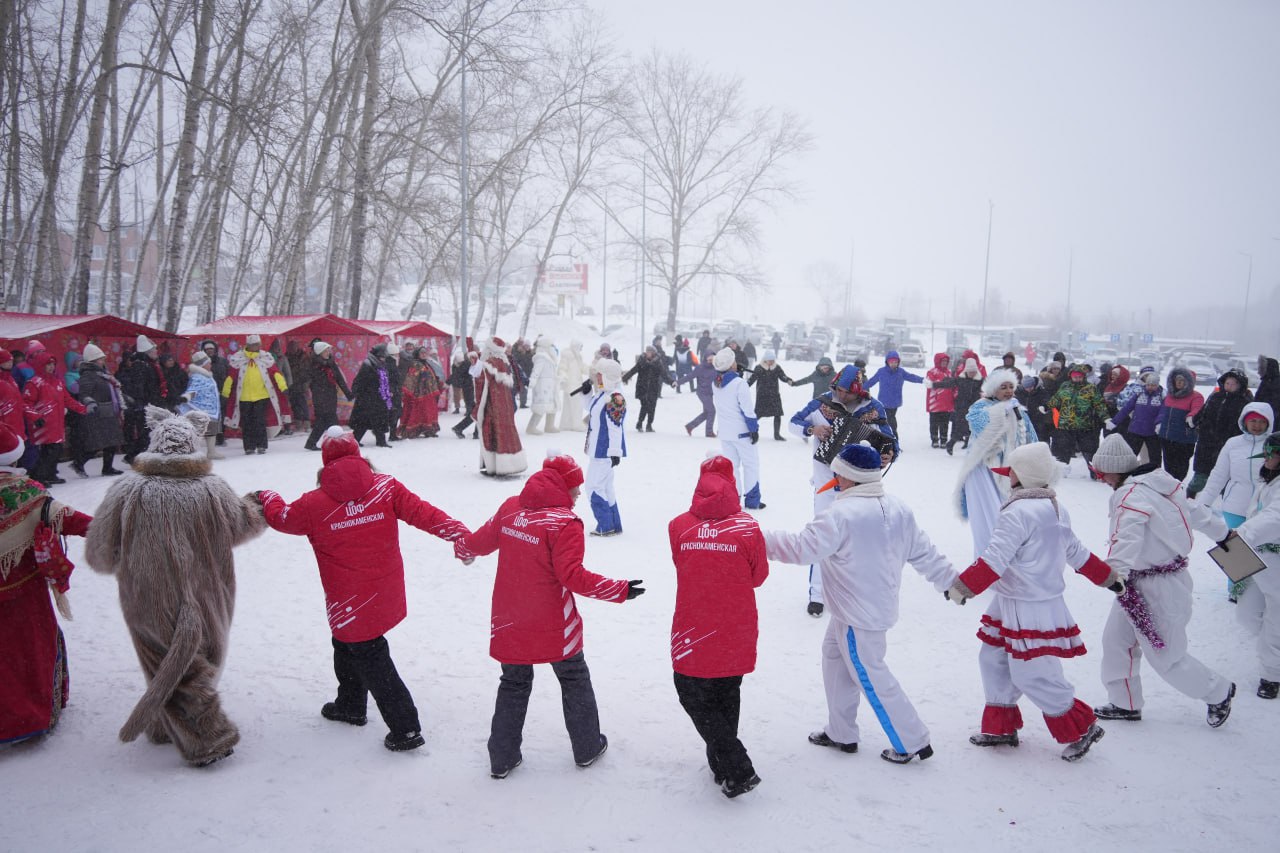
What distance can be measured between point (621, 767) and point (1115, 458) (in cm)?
321

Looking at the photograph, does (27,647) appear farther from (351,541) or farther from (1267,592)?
(1267,592)

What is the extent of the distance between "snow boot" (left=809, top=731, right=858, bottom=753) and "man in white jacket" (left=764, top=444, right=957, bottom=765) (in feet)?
0.53

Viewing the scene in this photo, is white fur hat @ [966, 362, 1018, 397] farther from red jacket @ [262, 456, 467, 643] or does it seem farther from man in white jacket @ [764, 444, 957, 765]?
red jacket @ [262, 456, 467, 643]

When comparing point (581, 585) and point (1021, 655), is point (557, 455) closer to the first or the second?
point (581, 585)

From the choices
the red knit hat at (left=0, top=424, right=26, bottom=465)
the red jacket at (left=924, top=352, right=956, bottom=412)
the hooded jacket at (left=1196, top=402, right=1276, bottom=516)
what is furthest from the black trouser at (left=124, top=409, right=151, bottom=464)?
the red jacket at (left=924, top=352, right=956, bottom=412)

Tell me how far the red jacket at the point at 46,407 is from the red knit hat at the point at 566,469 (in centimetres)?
815

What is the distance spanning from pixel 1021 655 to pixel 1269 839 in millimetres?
1114

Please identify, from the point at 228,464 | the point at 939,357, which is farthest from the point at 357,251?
the point at 939,357

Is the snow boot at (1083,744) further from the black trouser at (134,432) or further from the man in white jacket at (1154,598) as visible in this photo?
the black trouser at (134,432)

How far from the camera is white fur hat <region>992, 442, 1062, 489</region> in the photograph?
392cm

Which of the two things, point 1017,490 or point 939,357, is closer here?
point 1017,490

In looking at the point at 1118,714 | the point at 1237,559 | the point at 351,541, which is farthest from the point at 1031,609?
the point at 351,541

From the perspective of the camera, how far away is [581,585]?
3.36m

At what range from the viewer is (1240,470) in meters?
6.24
